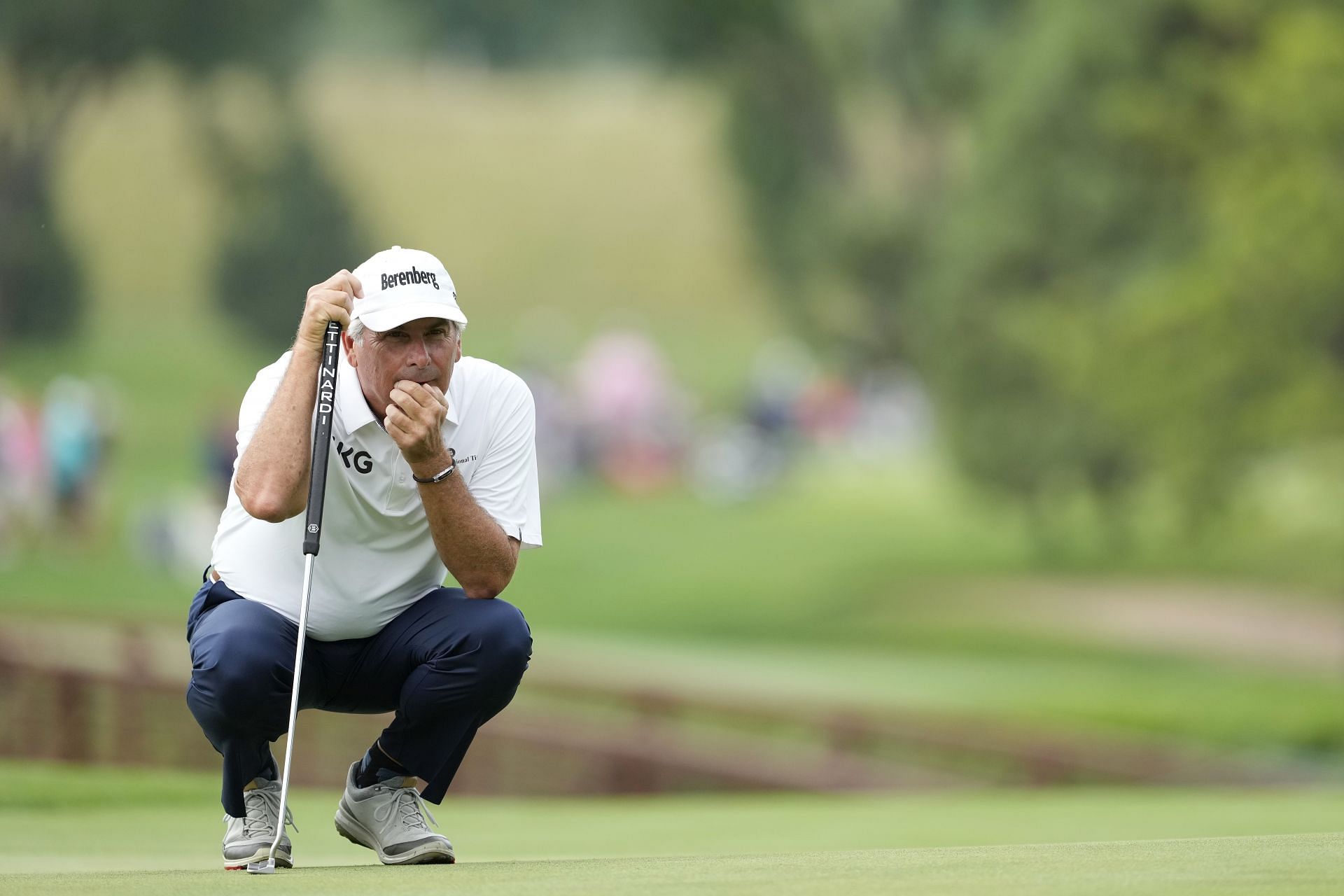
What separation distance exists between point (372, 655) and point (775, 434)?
1042 inches

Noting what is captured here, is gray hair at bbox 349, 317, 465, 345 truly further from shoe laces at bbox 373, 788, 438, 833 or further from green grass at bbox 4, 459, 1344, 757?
green grass at bbox 4, 459, 1344, 757

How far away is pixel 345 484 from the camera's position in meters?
4.13

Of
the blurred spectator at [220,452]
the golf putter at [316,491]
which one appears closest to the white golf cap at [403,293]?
the golf putter at [316,491]

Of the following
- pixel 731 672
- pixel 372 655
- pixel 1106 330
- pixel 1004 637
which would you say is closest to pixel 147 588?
pixel 731 672

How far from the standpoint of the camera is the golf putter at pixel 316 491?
3975mm

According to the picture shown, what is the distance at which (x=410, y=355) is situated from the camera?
4012 mm

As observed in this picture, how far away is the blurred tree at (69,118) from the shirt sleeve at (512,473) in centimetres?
2147

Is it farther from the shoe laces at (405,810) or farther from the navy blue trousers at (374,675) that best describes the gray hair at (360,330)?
the shoe laces at (405,810)

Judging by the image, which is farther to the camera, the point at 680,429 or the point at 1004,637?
the point at 680,429

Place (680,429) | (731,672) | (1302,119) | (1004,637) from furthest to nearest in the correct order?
(680,429), (1004,637), (731,672), (1302,119)

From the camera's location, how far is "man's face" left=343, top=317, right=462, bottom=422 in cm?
401

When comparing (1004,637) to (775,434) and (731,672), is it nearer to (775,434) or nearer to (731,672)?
(731,672)

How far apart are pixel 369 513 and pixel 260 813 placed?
26.9 inches

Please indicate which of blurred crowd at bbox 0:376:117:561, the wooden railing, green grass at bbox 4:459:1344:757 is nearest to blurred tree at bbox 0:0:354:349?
blurred crowd at bbox 0:376:117:561
